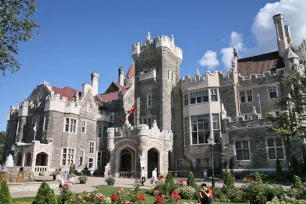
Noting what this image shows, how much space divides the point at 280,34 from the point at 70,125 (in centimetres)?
2831

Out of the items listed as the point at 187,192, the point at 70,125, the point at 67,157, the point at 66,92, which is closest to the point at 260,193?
the point at 187,192

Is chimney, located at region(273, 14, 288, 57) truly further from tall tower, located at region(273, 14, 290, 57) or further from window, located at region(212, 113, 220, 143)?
window, located at region(212, 113, 220, 143)

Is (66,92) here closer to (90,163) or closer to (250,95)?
(90,163)

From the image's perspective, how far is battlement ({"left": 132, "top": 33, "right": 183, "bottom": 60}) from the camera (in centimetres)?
3372

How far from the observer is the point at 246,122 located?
2578cm

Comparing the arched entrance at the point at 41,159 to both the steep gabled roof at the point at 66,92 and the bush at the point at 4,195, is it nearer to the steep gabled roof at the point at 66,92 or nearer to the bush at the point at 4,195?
the steep gabled roof at the point at 66,92

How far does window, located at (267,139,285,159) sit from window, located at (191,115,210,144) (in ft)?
22.0

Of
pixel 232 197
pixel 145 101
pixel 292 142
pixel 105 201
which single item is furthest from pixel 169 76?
pixel 105 201

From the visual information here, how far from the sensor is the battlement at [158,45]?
33719 mm

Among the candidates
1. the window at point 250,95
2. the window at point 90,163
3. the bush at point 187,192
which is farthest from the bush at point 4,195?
the window at point 90,163

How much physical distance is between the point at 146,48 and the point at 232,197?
2452cm

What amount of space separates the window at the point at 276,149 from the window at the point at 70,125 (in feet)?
76.3

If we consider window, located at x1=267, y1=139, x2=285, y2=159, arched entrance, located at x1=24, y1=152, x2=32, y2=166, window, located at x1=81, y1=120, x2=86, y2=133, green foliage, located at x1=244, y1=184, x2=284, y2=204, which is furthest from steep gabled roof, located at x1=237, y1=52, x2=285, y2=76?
arched entrance, located at x1=24, y1=152, x2=32, y2=166

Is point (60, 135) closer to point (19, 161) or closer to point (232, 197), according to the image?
point (19, 161)
